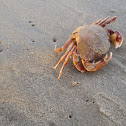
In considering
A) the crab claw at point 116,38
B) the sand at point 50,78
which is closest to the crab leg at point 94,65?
the sand at point 50,78

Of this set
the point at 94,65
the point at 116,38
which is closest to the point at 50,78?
the point at 94,65

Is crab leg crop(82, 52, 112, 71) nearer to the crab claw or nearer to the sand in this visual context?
the sand

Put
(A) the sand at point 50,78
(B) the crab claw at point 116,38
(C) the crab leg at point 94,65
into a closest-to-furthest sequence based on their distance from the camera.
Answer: (A) the sand at point 50,78 → (C) the crab leg at point 94,65 → (B) the crab claw at point 116,38

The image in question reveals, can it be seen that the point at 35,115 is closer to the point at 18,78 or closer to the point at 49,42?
the point at 18,78

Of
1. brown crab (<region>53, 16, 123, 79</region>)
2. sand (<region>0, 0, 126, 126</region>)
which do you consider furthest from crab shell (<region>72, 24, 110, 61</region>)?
Answer: sand (<region>0, 0, 126, 126</region>)

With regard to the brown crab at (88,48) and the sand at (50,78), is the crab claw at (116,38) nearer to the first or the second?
the sand at (50,78)
